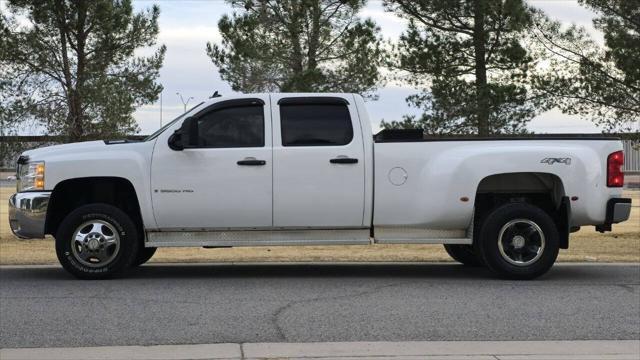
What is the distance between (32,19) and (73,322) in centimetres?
1053

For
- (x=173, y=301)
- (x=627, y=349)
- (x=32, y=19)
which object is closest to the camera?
(x=627, y=349)

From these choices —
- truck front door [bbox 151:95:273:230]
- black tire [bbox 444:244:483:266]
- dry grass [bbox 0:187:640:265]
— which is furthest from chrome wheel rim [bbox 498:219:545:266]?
truck front door [bbox 151:95:273:230]

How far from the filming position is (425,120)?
1795 centimetres

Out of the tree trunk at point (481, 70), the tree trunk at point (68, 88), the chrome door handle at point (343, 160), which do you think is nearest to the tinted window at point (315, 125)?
the chrome door handle at point (343, 160)

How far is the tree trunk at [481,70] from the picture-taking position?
56.3 ft

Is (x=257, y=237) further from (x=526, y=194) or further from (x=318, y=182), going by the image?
(x=526, y=194)

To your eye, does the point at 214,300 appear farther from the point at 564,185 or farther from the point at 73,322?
the point at 564,185

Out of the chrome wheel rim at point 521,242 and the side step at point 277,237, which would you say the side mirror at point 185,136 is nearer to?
the side step at point 277,237

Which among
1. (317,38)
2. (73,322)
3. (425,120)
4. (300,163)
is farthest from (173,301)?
(317,38)

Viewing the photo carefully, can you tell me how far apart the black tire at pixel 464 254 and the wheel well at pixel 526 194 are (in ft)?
3.38

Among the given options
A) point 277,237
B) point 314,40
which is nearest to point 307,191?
point 277,237

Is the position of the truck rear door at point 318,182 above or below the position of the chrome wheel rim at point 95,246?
above

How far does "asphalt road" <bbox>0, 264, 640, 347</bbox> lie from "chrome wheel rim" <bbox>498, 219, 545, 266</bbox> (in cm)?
27

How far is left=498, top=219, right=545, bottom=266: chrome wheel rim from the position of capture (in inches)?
335
